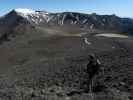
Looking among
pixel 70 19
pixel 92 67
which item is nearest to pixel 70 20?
pixel 70 19

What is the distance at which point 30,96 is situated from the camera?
1498cm

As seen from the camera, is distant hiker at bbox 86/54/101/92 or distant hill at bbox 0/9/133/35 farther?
distant hill at bbox 0/9/133/35

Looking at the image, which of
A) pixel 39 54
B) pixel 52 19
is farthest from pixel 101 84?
pixel 52 19

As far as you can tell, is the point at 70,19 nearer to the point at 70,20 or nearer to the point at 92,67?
the point at 70,20

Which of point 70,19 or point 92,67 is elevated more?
point 92,67

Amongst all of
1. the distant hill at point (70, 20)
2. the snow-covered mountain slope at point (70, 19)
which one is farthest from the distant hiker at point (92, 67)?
the snow-covered mountain slope at point (70, 19)

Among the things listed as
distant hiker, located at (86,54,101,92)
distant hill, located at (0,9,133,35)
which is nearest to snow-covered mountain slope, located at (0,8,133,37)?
distant hill, located at (0,9,133,35)

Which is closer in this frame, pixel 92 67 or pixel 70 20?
pixel 92 67

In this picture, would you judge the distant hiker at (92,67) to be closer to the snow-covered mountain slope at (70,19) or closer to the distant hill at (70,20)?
the distant hill at (70,20)

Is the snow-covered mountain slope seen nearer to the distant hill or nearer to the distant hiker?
the distant hill

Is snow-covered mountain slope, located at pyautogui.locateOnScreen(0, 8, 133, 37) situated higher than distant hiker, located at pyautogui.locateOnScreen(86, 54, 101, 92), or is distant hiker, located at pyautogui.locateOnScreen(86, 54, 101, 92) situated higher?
distant hiker, located at pyautogui.locateOnScreen(86, 54, 101, 92)

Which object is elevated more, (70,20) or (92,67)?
(92,67)

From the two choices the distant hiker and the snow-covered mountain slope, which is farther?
the snow-covered mountain slope

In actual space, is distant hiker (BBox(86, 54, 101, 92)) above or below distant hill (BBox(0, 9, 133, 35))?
above
